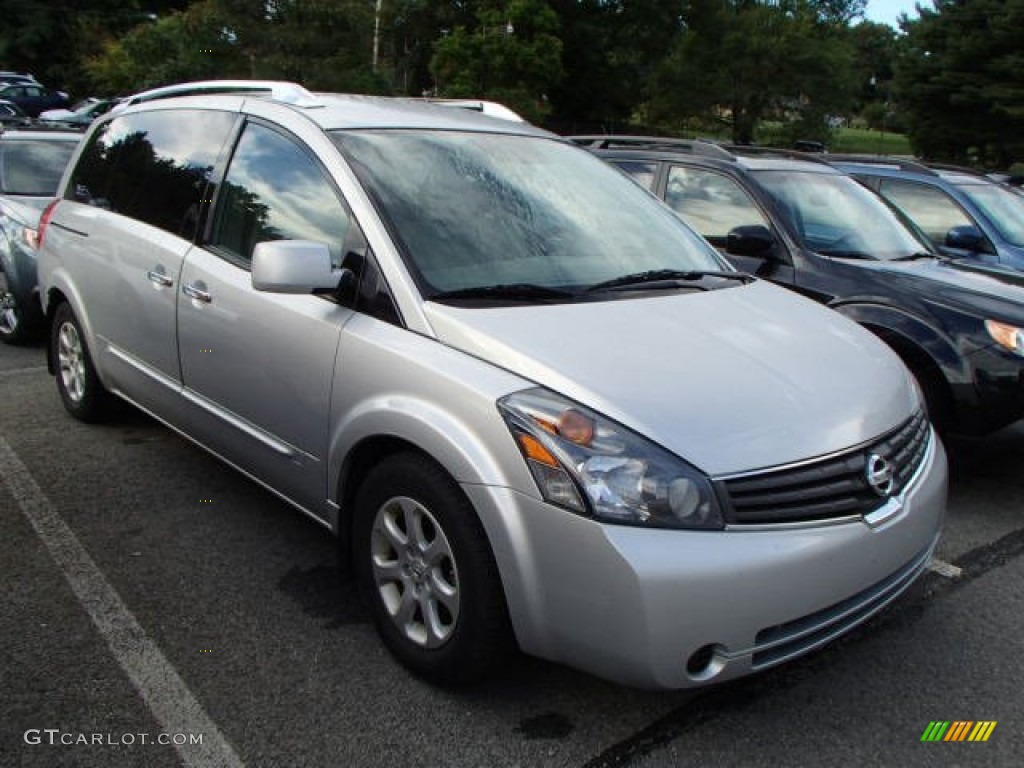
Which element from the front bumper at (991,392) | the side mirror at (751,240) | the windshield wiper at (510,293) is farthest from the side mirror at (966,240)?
the windshield wiper at (510,293)

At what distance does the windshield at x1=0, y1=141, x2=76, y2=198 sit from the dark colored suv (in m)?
6.73

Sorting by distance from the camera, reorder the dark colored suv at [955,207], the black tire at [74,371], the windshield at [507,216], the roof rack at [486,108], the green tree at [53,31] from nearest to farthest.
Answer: the windshield at [507,216] → the roof rack at [486,108] → the black tire at [74,371] → the dark colored suv at [955,207] → the green tree at [53,31]

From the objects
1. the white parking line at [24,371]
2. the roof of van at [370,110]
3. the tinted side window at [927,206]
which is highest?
the roof of van at [370,110]

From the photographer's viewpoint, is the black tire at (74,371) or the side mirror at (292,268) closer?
the side mirror at (292,268)

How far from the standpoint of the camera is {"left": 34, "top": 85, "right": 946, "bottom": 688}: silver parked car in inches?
90.6

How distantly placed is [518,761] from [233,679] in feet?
3.03

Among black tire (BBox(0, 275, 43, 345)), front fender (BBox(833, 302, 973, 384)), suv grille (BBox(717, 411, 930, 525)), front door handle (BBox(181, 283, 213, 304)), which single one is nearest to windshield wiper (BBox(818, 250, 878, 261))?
front fender (BBox(833, 302, 973, 384))

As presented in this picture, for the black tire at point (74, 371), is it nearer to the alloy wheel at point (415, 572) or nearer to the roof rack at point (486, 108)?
the roof rack at point (486, 108)

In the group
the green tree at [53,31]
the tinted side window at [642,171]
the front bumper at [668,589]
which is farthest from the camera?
the green tree at [53,31]

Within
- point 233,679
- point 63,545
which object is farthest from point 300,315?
point 63,545

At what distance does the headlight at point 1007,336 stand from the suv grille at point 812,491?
2.11 m

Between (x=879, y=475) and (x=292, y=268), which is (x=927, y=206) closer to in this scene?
(x=879, y=475)

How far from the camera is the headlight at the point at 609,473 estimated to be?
2283 millimetres

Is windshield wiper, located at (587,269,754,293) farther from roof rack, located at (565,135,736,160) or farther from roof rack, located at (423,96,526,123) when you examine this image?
roof rack, located at (565,135,736,160)
